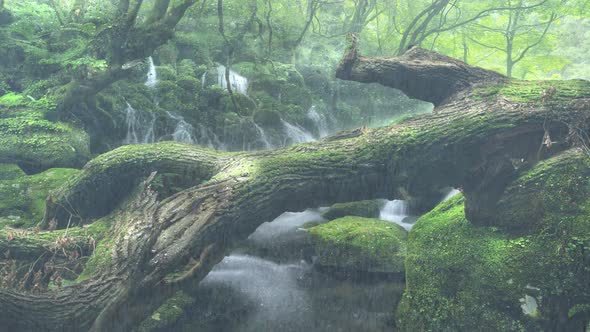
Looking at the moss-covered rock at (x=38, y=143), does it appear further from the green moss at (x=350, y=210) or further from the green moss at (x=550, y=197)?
the green moss at (x=550, y=197)

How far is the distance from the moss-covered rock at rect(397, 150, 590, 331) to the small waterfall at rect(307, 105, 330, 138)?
10.8 m

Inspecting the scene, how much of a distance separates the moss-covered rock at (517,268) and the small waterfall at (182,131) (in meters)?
8.78

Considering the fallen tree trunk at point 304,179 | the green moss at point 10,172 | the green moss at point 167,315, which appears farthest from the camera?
the green moss at point 10,172

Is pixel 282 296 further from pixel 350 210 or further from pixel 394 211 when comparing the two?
pixel 394 211

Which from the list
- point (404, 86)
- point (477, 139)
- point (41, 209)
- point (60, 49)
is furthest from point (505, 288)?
point (60, 49)

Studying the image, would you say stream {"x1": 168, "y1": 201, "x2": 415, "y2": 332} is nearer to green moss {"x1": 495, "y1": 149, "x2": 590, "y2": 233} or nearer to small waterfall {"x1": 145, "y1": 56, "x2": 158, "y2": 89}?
green moss {"x1": 495, "y1": 149, "x2": 590, "y2": 233}

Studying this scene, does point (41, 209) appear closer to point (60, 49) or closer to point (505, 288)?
point (60, 49)

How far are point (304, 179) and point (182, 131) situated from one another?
25.2ft

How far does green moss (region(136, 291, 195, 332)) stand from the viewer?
17.5ft

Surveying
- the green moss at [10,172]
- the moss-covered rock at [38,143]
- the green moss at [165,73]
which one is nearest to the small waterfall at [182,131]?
the green moss at [165,73]

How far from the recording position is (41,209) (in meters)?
7.57

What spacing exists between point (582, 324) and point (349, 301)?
318cm

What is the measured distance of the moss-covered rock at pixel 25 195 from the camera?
7.27 m

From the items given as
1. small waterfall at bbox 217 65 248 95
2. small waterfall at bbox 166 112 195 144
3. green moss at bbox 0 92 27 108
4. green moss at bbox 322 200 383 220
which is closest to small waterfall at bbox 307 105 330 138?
small waterfall at bbox 217 65 248 95
